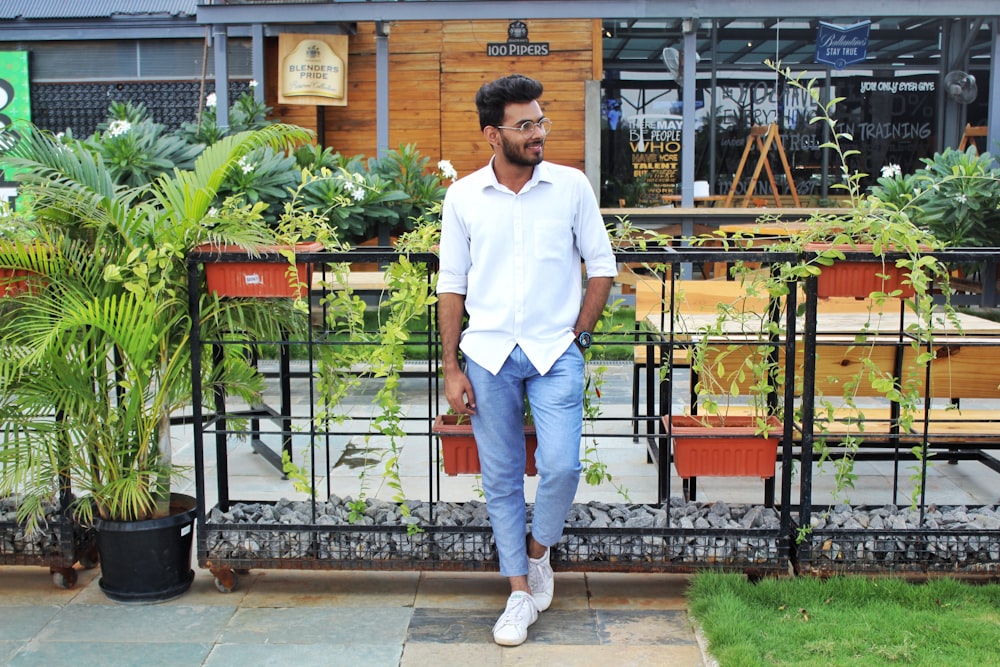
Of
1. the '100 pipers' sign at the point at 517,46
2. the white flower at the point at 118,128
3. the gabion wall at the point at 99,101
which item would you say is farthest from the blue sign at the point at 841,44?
the white flower at the point at 118,128

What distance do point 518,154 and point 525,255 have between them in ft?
1.01

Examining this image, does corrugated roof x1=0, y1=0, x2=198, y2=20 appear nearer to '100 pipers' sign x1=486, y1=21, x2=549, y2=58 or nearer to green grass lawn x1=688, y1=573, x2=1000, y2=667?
'100 pipers' sign x1=486, y1=21, x2=549, y2=58

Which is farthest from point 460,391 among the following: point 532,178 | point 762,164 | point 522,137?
point 762,164

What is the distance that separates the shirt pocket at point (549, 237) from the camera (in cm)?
330

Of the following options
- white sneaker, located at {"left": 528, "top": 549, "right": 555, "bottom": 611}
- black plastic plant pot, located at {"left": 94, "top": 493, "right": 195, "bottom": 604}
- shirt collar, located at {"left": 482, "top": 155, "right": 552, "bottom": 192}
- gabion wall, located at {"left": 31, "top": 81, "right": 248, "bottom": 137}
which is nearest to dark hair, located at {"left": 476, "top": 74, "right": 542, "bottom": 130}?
shirt collar, located at {"left": 482, "top": 155, "right": 552, "bottom": 192}

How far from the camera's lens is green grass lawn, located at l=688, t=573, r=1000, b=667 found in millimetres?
3172

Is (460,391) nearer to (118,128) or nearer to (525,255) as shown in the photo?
(525,255)

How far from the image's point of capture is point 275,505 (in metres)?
4.03

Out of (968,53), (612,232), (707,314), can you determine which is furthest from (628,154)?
(612,232)

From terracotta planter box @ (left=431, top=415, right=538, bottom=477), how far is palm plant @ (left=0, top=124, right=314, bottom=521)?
0.81m

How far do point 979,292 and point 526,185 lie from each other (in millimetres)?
5782

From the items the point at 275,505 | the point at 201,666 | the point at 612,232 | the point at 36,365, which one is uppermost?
the point at 612,232

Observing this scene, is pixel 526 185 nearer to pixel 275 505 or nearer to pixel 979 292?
pixel 275 505

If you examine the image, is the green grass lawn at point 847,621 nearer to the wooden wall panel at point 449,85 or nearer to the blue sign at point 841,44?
the wooden wall panel at point 449,85
